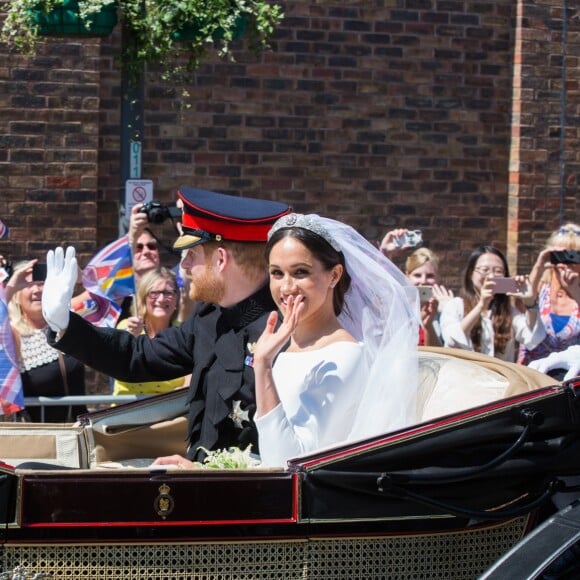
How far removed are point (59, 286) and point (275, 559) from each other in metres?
1.23

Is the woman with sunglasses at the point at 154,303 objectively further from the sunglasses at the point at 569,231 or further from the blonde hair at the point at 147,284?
the sunglasses at the point at 569,231

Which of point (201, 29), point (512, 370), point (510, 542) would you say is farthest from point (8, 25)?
point (510, 542)

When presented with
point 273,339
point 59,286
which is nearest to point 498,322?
point 59,286

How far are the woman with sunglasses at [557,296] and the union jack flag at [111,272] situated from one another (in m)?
2.17

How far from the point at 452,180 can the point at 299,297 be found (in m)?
5.14

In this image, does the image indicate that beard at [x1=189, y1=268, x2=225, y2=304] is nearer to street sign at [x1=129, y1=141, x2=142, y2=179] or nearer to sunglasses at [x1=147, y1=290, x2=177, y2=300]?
sunglasses at [x1=147, y1=290, x2=177, y2=300]

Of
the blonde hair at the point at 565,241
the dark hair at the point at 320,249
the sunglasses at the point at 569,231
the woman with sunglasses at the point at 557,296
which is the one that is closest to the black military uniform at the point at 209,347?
the dark hair at the point at 320,249

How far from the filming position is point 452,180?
333 inches

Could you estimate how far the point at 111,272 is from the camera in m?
6.25

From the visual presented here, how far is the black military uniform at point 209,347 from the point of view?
12.5 ft

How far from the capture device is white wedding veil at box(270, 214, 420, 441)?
3604mm

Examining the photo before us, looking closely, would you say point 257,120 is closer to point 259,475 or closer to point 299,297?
point 299,297

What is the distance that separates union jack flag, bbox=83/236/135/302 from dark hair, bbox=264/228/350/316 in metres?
2.59

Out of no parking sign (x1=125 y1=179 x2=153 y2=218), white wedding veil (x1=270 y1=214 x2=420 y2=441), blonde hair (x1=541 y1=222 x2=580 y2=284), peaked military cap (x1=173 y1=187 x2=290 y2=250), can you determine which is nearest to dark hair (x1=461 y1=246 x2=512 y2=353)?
A: blonde hair (x1=541 y1=222 x2=580 y2=284)
